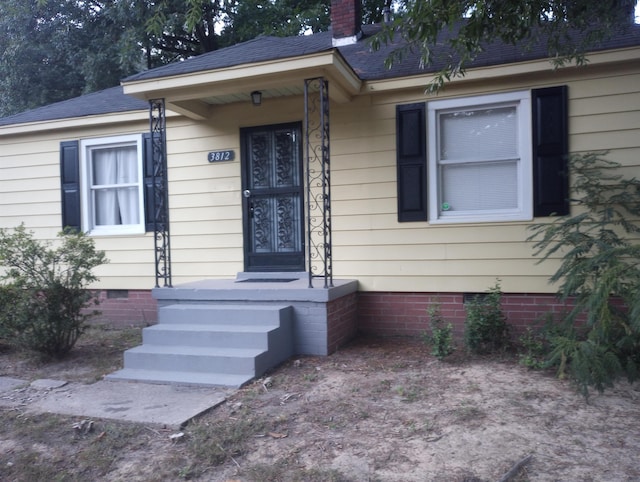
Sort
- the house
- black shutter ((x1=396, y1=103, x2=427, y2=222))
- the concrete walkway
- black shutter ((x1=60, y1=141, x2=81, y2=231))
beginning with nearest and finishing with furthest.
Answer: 1. the concrete walkway
2. the house
3. black shutter ((x1=396, y1=103, x2=427, y2=222))
4. black shutter ((x1=60, y1=141, x2=81, y2=231))

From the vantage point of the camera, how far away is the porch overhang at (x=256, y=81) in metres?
5.24

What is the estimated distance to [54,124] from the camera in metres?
7.52

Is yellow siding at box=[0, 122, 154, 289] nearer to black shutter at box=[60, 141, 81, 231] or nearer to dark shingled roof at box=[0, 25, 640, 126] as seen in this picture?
black shutter at box=[60, 141, 81, 231]

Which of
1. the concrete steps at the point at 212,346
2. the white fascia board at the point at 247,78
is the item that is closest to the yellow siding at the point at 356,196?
the white fascia board at the point at 247,78

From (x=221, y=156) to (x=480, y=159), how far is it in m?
3.30

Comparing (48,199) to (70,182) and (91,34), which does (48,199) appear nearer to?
(70,182)

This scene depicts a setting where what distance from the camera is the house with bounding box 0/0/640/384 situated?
546cm

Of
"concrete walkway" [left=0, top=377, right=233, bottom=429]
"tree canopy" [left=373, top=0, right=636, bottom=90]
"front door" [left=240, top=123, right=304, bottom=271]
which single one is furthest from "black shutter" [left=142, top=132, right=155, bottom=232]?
"tree canopy" [left=373, top=0, right=636, bottom=90]

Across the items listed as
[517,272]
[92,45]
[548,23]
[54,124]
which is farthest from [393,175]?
[92,45]

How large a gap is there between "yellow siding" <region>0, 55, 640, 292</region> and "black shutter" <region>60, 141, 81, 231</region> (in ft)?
0.49

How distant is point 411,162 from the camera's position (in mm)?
6047

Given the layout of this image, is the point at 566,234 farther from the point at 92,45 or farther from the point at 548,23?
the point at 92,45

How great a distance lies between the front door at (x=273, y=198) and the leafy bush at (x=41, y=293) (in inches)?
80.6

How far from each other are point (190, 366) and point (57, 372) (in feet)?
4.82
